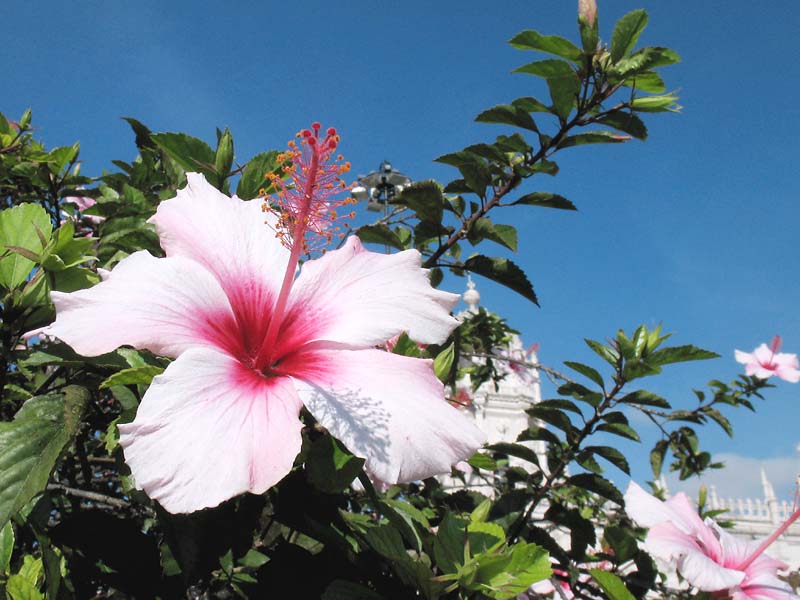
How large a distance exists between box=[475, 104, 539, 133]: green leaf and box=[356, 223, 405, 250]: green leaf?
0.40 meters

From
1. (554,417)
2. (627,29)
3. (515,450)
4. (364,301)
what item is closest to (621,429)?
(554,417)

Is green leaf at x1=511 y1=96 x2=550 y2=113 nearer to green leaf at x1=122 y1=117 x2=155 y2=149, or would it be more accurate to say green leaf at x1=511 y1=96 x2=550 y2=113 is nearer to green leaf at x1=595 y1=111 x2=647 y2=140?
green leaf at x1=595 y1=111 x2=647 y2=140

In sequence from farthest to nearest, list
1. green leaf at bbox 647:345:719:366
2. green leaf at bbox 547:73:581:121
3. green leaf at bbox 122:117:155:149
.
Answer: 1. green leaf at bbox 647:345:719:366
2. green leaf at bbox 122:117:155:149
3. green leaf at bbox 547:73:581:121

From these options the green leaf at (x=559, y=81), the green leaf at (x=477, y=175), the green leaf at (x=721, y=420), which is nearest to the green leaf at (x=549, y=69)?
the green leaf at (x=559, y=81)

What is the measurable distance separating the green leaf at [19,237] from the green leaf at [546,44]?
3.77ft

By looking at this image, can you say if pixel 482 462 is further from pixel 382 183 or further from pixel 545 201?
pixel 382 183

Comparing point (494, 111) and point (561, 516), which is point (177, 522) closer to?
point (494, 111)

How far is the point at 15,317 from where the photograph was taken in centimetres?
116

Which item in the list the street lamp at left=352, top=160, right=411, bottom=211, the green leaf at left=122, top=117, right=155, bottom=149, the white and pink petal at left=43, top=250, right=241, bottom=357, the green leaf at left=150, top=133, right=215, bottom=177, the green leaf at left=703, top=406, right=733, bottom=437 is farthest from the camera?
the street lamp at left=352, top=160, right=411, bottom=211

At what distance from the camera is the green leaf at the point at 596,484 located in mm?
2152

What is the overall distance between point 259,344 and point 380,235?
2.69 feet

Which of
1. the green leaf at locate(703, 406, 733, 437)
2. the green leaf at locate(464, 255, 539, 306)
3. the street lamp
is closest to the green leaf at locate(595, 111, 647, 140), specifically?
the green leaf at locate(464, 255, 539, 306)

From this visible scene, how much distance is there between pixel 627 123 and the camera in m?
1.63

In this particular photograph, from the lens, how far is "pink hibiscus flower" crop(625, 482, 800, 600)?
4.79ft
